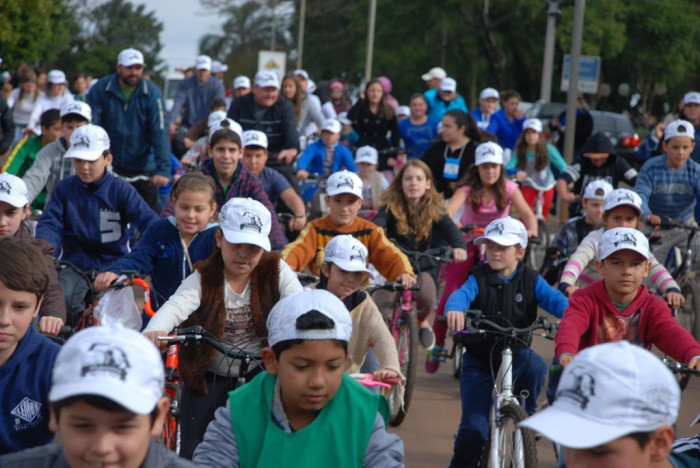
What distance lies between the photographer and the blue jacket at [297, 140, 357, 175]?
15297 mm

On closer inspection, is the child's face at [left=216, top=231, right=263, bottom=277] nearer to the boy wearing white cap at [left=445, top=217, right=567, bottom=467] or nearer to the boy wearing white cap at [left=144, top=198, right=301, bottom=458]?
the boy wearing white cap at [left=144, top=198, right=301, bottom=458]

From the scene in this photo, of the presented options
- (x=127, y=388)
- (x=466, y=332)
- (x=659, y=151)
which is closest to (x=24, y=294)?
(x=127, y=388)

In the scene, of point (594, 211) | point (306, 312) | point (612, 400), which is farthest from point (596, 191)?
point (612, 400)

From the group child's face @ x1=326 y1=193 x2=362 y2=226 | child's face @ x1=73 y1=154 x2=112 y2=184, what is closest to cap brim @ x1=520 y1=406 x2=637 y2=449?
child's face @ x1=326 y1=193 x2=362 y2=226

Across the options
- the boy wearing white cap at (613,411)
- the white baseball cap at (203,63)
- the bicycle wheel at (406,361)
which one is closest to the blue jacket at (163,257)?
the bicycle wheel at (406,361)

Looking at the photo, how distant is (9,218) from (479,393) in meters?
3.04

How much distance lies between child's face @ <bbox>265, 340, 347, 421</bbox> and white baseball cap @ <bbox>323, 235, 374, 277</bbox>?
9.91 ft

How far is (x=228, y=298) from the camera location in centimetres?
592

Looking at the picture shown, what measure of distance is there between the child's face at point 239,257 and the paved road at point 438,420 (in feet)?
7.48

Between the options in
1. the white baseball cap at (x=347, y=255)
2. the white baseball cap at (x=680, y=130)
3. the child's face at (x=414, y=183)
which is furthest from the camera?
the white baseball cap at (x=680, y=130)

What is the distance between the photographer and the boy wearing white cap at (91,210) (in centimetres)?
842

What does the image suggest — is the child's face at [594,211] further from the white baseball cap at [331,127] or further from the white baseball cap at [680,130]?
the white baseball cap at [331,127]

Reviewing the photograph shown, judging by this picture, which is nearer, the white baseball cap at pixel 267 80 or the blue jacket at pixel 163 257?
the blue jacket at pixel 163 257

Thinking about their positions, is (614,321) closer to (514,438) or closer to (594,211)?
(514,438)
